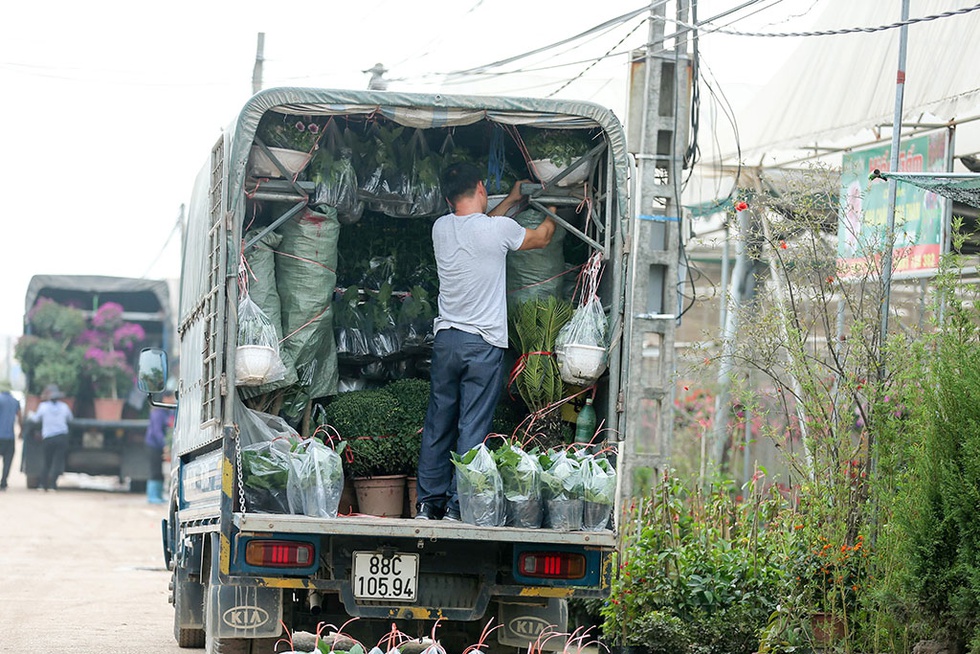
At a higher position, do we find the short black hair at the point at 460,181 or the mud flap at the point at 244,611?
the short black hair at the point at 460,181

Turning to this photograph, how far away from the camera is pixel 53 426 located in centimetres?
2316

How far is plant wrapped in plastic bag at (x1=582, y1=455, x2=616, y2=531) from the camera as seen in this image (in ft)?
23.3

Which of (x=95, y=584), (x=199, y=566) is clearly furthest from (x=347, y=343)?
(x=95, y=584)

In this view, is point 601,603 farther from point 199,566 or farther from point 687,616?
point 199,566

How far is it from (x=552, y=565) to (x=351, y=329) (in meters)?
2.30

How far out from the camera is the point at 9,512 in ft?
68.5

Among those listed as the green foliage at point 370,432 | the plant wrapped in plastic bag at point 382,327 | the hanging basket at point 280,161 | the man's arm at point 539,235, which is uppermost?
the hanging basket at point 280,161

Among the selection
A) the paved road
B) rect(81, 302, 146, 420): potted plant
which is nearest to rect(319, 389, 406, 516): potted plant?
the paved road

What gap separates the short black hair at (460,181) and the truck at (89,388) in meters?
16.1

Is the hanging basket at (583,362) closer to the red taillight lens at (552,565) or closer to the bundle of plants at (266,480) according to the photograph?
the red taillight lens at (552,565)

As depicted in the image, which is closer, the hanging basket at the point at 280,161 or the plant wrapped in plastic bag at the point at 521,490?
the plant wrapped in plastic bag at the point at 521,490

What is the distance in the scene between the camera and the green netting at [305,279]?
817 cm

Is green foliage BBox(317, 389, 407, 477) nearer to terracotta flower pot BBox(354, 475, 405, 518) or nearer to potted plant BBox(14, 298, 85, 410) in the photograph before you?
terracotta flower pot BBox(354, 475, 405, 518)

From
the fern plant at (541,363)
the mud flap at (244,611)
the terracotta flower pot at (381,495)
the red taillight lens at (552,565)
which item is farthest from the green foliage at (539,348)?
the mud flap at (244,611)
